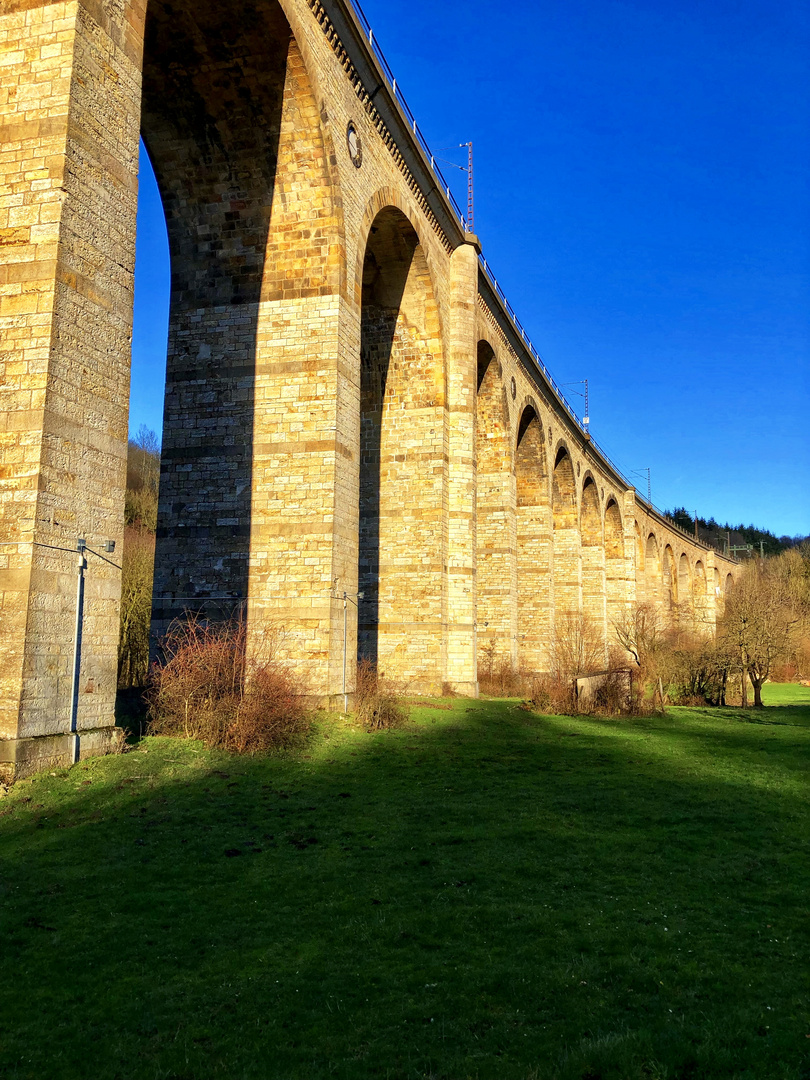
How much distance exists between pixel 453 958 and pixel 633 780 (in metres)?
5.69

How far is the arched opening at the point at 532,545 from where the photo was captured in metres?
30.5

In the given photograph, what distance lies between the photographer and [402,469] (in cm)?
2000

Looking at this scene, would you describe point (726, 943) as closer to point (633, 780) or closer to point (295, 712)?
point (633, 780)

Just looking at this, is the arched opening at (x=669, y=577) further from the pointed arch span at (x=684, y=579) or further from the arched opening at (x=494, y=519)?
the arched opening at (x=494, y=519)

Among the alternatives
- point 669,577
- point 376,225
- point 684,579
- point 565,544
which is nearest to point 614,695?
point 376,225

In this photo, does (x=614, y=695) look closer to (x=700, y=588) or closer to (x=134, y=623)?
(x=134, y=623)

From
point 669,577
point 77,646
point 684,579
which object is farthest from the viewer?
point 684,579

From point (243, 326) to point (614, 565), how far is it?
119 ft

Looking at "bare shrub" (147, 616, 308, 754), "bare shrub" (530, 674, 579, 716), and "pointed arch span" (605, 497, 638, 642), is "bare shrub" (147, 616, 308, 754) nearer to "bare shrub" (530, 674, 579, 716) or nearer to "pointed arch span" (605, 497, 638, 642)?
"bare shrub" (530, 674, 579, 716)

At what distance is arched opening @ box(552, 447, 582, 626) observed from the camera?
118 feet

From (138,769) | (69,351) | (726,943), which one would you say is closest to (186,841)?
(138,769)

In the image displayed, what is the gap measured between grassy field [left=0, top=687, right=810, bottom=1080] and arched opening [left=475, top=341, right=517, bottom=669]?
16106 millimetres

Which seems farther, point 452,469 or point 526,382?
point 526,382

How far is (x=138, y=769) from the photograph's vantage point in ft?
26.6
